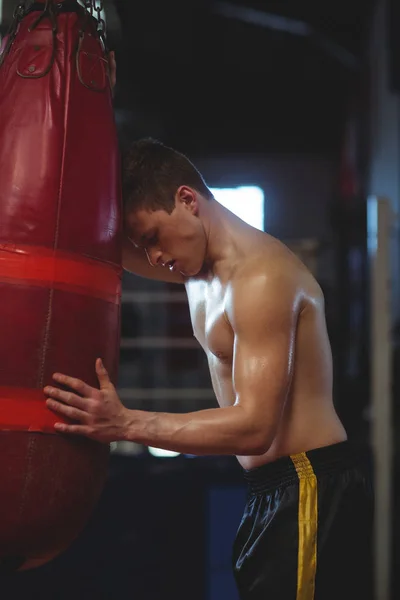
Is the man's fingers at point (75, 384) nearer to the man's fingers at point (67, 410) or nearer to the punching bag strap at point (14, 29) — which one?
the man's fingers at point (67, 410)

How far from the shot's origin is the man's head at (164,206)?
1810mm

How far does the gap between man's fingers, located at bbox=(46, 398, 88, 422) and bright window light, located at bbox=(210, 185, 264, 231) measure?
7.91 metres

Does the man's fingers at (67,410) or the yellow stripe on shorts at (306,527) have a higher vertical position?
the man's fingers at (67,410)

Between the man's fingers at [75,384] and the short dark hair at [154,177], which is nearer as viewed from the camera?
the man's fingers at [75,384]

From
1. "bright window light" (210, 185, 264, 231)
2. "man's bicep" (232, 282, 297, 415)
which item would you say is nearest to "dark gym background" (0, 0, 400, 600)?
"bright window light" (210, 185, 264, 231)

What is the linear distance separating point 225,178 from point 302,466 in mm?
8348

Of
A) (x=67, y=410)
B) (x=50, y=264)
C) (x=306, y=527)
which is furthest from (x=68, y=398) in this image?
(x=306, y=527)

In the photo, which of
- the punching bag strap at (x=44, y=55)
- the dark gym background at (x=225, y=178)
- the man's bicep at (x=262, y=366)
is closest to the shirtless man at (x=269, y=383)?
the man's bicep at (x=262, y=366)

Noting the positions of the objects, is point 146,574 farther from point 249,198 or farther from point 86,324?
point 249,198

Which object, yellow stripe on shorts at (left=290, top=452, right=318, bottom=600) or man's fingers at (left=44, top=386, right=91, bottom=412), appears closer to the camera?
man's fingers at (left=44, top=386, right=91, bottom=412)

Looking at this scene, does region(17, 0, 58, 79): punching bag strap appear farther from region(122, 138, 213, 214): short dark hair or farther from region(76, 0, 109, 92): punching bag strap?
region(122, 138, 213, 214): short dark hair

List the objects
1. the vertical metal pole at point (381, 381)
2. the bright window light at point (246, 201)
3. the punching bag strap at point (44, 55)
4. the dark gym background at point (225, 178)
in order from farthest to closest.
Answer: the bright window light at point (246, 201) < the vertical metal pole at point (381, 381) < the dark gym background at point (225, 178) < the punching bag strap at point (44, 55)

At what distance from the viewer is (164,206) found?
71.1 inches

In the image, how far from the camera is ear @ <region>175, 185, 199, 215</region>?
1818 millimetres
